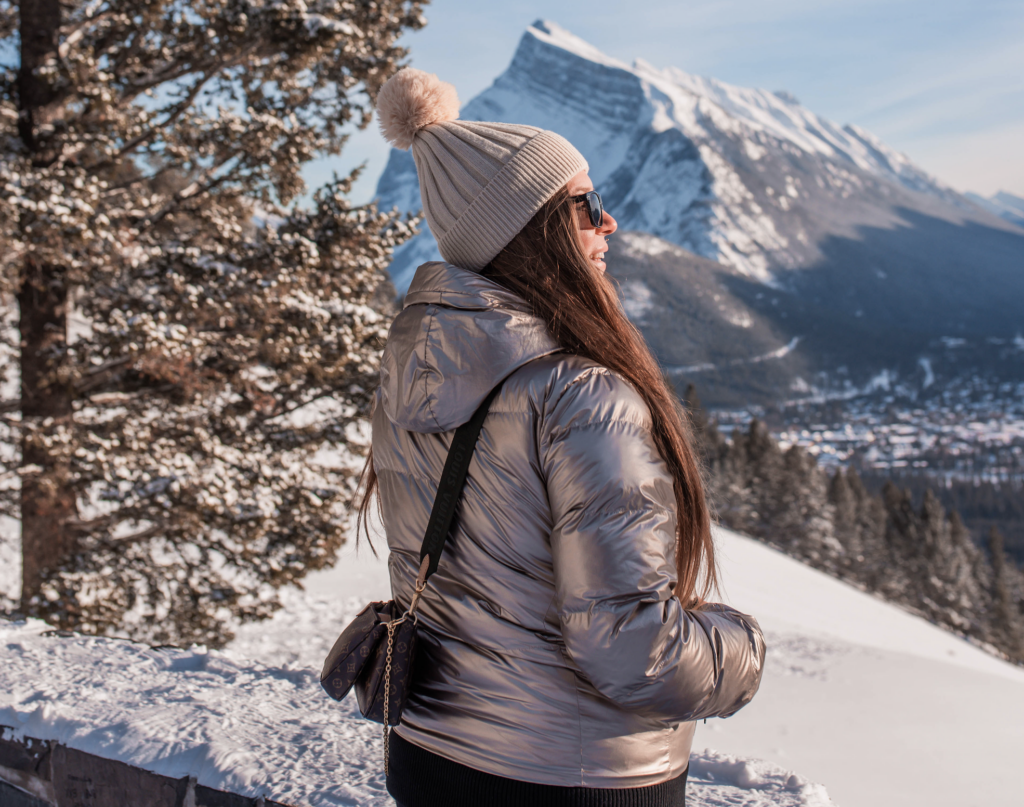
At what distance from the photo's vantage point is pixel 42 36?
220 inches

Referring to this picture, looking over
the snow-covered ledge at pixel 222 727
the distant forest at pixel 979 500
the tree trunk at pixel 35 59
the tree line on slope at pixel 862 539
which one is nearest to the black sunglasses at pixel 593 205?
the snow-covered ledge at pixel 222 727

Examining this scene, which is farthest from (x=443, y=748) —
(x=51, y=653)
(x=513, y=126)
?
(x=51, y=653)

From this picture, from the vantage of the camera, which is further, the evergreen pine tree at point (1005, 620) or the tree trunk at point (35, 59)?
the evergreen pine tree at point (1005, 620)

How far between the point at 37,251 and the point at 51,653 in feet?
9.87

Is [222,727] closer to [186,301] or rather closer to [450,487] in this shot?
[450,487]

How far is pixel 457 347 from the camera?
3.73 feet

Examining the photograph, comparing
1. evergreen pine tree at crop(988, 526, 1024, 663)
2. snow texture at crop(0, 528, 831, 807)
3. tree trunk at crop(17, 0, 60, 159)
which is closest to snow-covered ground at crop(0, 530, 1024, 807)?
snow texture at crop(0, 528, 831, 807)

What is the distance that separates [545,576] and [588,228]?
64 centimetres

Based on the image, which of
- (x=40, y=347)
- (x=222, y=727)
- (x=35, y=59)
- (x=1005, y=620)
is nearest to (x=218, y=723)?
(x=222, y=727)

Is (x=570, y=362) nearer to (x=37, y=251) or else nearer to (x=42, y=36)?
(x=37, y=251)

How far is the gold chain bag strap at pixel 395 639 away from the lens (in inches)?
46.0

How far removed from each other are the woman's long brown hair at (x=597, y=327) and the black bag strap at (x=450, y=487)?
17 centimetres

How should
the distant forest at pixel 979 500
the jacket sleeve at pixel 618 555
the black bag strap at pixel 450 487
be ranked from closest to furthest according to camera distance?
1. the jacket sleeve at pixel 618 555
2. the black bag strap at pixel 450 487
3. the distant forest at pixel 979 500

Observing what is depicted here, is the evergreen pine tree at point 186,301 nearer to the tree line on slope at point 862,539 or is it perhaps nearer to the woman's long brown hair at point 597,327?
the woman's long brown hair at point 597,327
